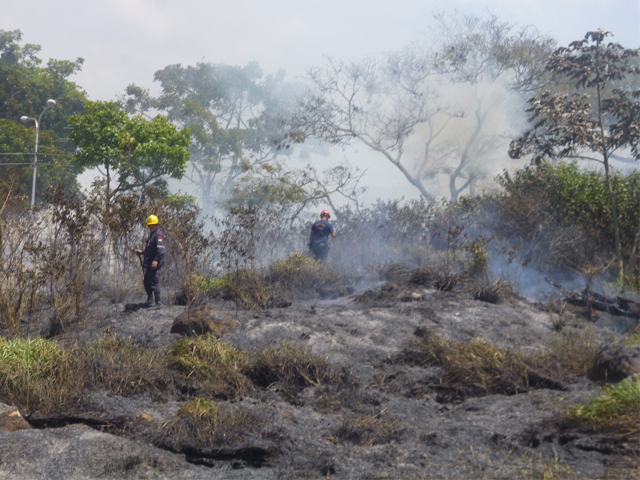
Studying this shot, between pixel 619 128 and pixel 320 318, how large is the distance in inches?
280

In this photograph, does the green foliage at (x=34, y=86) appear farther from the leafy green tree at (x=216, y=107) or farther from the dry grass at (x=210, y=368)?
the dry grass at (x=210, y=368)

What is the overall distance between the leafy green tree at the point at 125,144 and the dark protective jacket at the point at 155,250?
28.5 feet

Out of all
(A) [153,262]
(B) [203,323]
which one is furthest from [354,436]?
(A) [153,262]

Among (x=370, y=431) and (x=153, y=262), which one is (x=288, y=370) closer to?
(x=370, y=431)

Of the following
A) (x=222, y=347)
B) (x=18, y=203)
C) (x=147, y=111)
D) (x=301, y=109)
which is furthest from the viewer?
(x=147, y=111)

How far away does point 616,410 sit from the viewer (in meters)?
4.08

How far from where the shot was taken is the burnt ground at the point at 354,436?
3.83 m

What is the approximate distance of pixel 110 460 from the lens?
Answer: 396 cm

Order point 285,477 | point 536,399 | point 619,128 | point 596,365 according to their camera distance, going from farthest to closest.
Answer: point 619,128
point 596,365
point 536,399
point 285,477

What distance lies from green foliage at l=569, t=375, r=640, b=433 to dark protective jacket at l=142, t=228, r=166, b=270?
6561 millimetres

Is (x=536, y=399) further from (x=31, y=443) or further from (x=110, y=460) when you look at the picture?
(x=31, y=443)

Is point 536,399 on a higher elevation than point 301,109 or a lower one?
lower

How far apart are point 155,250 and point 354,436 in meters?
5.62

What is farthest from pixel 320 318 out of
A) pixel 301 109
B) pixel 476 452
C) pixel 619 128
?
pixel 301 109
